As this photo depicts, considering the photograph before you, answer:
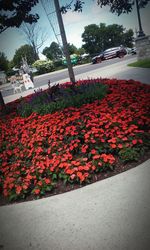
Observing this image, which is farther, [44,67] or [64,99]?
[44,67]

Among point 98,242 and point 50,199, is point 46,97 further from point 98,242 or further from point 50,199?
point 98,242

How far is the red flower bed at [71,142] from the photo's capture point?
3.81 metres

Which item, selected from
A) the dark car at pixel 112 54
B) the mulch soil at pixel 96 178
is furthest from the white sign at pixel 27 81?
the dark car at pixel 112 54

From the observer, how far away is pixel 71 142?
444 centimetres

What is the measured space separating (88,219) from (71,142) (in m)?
1.79

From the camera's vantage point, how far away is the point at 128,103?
5.56m

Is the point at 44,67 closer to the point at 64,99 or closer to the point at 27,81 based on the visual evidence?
the point at 27,81

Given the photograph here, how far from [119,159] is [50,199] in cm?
134

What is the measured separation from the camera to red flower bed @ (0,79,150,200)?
150 inches

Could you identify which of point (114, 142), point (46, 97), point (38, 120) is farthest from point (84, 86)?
point (114, 142)

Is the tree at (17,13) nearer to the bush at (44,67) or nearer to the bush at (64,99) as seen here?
the bush at (64,99)

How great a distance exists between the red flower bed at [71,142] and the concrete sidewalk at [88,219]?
0.29 metres

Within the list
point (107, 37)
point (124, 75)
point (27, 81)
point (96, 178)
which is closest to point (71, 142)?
point (96, 178)

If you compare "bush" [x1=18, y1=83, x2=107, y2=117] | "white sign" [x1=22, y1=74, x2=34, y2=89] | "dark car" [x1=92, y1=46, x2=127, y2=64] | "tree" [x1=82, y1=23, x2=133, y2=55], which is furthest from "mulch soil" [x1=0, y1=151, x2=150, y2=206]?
"tree" [x1=82, y1=23, x2=133, y2=55]
